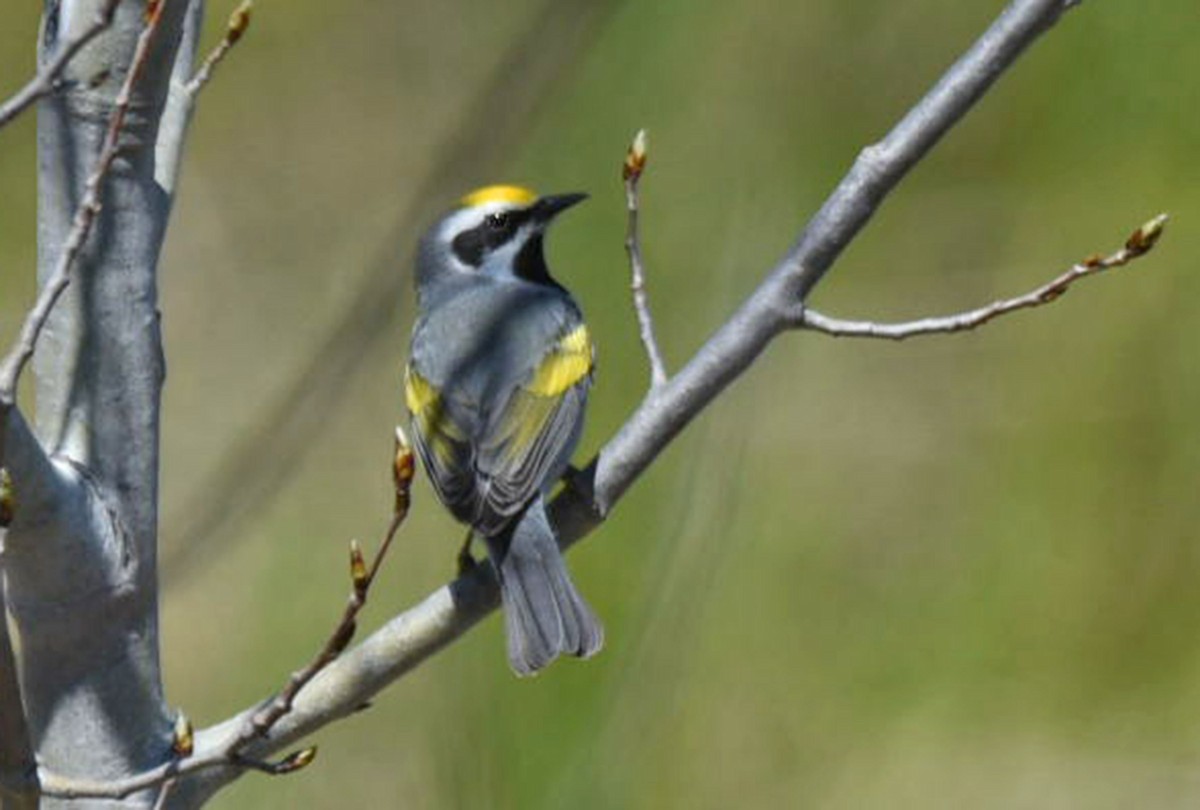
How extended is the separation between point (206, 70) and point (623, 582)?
2.15 metres

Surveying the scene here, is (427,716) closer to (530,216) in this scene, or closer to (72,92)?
(530,216)

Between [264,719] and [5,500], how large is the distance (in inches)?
12.3

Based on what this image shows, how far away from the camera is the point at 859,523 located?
4.63m

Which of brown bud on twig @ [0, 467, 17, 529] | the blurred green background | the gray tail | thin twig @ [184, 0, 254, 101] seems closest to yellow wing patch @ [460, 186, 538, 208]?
the gray tail

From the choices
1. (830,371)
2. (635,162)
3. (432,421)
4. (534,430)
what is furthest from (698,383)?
(830,371)

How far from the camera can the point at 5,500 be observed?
1819 mm

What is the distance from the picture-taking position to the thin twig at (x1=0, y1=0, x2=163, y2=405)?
5.57 feet

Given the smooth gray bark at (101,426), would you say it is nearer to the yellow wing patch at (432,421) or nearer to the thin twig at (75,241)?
the thin twig at (75,241)

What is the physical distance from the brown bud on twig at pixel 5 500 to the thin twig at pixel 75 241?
0.10 metres

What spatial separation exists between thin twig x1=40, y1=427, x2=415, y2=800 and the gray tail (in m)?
0.46

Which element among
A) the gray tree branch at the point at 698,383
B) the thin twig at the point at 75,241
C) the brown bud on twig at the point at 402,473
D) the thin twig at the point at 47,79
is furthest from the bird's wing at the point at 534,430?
the thin twig at the point at 47,79

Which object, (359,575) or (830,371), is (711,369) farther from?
(830,371)

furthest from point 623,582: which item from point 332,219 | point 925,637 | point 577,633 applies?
point 577,633

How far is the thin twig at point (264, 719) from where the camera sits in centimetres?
188
